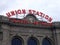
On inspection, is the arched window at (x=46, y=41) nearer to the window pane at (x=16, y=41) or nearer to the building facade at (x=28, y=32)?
the building facade at (x=28, y=32)

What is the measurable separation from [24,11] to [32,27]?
155 inches

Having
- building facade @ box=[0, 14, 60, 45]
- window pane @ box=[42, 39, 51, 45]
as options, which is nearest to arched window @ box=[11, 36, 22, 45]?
building facade @ box=[0, 14, 60, 45]

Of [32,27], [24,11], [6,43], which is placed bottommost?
[6,43]

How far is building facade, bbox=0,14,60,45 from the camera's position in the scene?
142 feet

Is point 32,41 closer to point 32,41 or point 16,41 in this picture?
point 32,41

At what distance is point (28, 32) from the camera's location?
4569 cm

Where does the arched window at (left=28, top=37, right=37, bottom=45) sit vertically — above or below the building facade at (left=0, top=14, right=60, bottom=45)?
below

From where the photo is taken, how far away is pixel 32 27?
46.3 m

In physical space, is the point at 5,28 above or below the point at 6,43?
above

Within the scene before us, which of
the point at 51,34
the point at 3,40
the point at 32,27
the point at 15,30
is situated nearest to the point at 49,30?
the point at 51,34

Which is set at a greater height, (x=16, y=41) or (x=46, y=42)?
(x=16, y=41)

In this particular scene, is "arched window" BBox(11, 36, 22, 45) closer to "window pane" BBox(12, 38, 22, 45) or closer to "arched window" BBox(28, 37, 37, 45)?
"window pane" BBox(12, 38, 22, 45)

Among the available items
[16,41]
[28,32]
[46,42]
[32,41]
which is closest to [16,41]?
[16,41]

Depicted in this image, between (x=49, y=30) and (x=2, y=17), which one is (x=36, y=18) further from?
(x=2, y=17)
